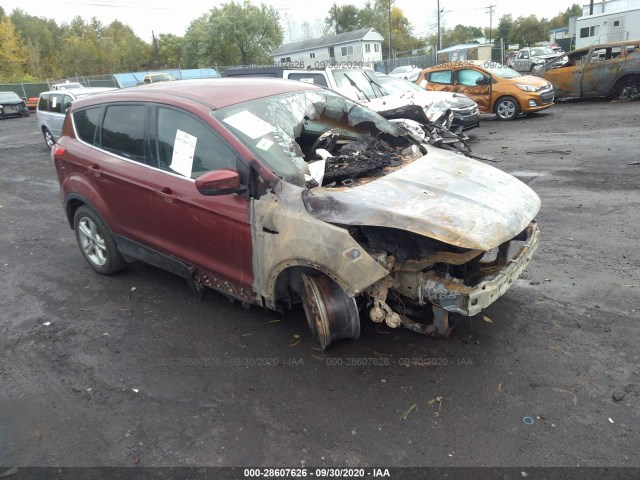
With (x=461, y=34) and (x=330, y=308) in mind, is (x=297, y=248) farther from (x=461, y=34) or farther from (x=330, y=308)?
(x=461, y=34)

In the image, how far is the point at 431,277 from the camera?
2.92 m

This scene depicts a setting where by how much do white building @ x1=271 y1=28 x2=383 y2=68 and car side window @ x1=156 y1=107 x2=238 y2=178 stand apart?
184ft

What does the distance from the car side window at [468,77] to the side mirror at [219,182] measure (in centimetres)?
1214

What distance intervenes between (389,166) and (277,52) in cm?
6243

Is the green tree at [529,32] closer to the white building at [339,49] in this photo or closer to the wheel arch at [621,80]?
the white building at [339,49]

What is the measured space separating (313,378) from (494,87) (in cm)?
1242

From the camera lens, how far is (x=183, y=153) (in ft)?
11.9

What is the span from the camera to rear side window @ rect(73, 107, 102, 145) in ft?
14.7

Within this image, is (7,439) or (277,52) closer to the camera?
(7,439)

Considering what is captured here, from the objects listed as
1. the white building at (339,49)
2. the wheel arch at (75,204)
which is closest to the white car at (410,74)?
the wheel arch at (75,204)

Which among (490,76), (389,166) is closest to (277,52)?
(490,76)

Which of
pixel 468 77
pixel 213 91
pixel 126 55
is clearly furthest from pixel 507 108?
pixel 126 55

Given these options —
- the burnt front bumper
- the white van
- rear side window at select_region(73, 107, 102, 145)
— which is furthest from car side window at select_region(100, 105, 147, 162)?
the white van

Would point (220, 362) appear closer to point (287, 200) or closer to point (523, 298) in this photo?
point (287, 200)
